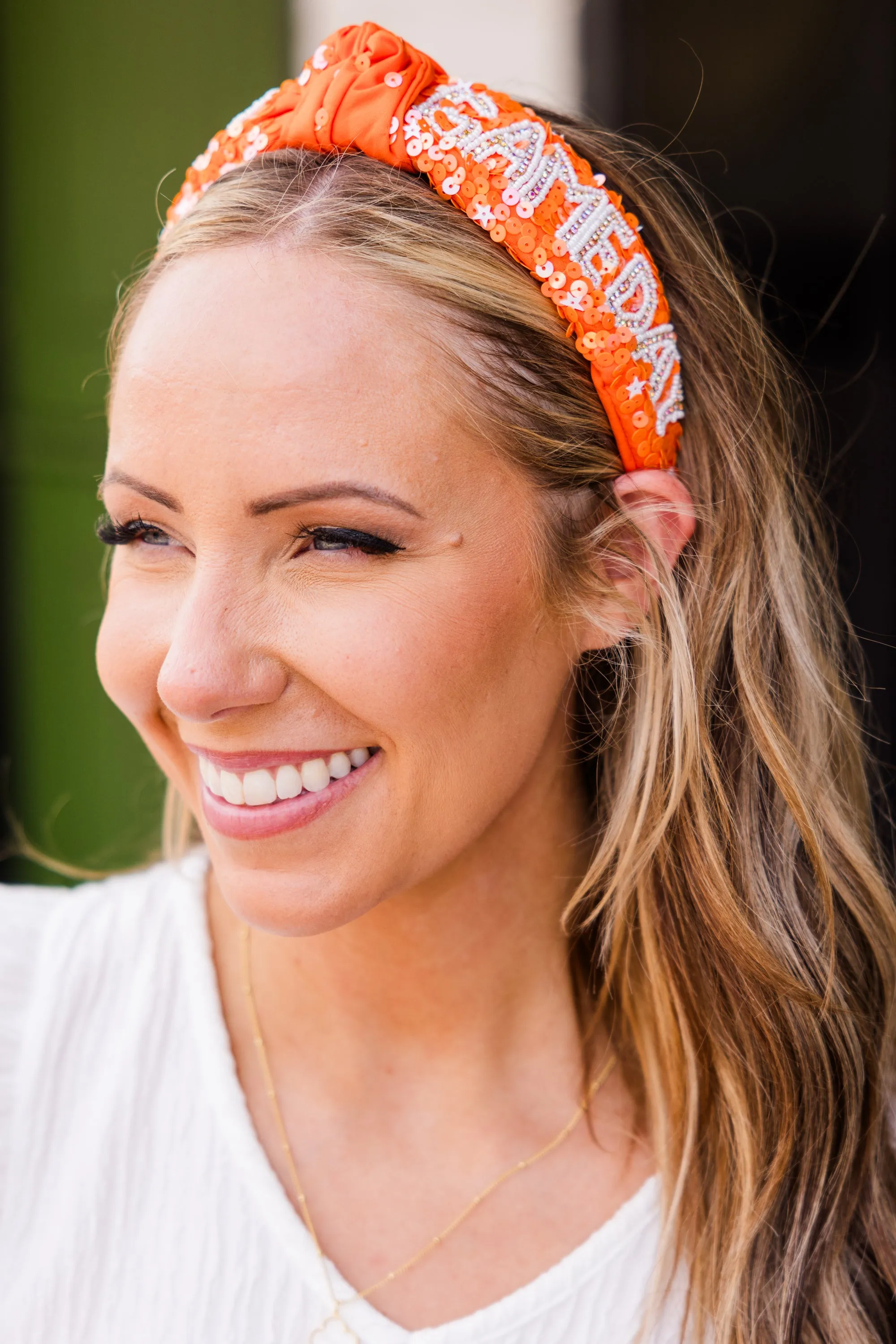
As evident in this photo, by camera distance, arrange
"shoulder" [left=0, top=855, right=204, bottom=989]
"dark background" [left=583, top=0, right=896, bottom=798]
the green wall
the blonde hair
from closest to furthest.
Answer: the blonde hair, "shoulder" [left=0, top=855, right=204, bottom=989], "dark background" [left=583, top=0, right=896, bottom=798], the green wall

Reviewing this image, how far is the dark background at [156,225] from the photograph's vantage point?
2885mm

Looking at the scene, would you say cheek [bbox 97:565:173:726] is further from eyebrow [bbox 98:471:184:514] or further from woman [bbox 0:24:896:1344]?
eyebrow [bbox 98:471:184:514]

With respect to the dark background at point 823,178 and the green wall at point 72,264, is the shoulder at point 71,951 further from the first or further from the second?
the dark background at point 823,178

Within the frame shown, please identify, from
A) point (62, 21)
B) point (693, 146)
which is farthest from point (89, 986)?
point (62, 21)

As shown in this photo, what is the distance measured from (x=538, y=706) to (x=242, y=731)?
0.40 metres

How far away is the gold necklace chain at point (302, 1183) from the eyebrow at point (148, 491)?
70 cm

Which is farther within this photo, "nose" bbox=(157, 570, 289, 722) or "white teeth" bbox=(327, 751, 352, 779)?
"white teeth" bbox=(327, 751, 352, 779)

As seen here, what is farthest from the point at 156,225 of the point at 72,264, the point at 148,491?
the point at 148,491

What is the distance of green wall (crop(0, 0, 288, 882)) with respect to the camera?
11.4ft

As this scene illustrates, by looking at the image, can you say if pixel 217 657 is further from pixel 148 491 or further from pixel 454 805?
pixel 454 805

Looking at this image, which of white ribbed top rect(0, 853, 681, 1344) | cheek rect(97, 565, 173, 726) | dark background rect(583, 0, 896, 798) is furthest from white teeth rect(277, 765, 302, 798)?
dark background rect(583, 0, 896, 798)

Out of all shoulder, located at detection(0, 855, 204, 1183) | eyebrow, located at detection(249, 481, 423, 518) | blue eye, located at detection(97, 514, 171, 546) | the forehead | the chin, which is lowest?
shoulder, located at detection(0, 855, 204, 1183)

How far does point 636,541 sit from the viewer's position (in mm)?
1714

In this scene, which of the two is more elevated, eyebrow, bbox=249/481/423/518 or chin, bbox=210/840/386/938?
eyebrow, bbox=249/481/423/518
